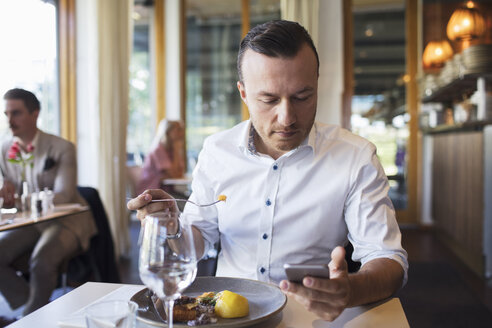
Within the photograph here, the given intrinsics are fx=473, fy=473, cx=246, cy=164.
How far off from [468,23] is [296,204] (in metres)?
3.93

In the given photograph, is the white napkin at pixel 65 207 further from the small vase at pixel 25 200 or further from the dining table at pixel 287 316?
the dining table at pixel 287 316

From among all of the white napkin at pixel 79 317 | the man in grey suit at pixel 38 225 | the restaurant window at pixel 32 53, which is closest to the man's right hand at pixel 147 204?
the white napkin at pixel 79 317

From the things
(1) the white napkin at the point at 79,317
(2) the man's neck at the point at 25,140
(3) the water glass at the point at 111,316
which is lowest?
(1) the white napkin at the point at 79,317

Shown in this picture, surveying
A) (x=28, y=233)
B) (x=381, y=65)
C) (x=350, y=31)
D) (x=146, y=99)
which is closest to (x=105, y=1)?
(x=146, y=99)

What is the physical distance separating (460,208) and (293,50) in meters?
3.90

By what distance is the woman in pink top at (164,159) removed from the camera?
523 cm

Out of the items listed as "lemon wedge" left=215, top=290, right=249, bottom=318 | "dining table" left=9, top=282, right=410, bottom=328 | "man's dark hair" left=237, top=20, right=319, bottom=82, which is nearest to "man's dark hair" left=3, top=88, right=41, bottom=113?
"man's dark hair" left=237, top=20, right=319, bottom=82

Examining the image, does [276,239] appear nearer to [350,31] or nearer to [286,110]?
[286,110]

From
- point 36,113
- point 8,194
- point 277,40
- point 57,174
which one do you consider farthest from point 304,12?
point 277,40

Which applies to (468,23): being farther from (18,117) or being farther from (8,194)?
(8,194)

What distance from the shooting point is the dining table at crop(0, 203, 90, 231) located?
7.42 ft

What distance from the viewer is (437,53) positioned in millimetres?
5676

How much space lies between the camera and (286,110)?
4.46ft

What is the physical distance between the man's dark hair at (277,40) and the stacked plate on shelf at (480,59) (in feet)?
10.6
